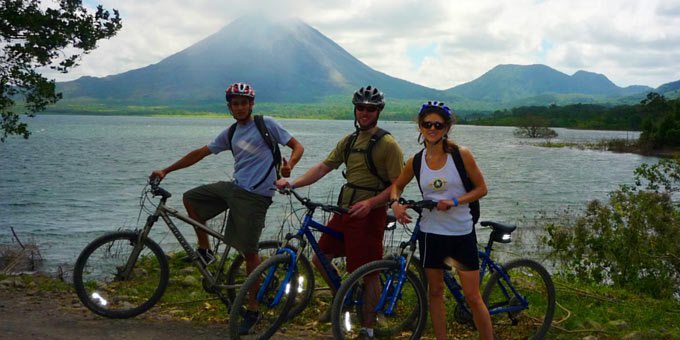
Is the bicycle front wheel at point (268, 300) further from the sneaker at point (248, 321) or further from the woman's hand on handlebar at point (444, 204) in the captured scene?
the woman's hand on handlebar at point (444, 204)

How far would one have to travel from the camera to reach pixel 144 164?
5284 centimetres

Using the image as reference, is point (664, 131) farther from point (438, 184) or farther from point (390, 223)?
point (438, 184)

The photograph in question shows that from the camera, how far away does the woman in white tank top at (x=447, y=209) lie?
490 centimetres

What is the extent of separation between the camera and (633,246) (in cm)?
1245

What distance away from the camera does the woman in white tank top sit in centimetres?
490

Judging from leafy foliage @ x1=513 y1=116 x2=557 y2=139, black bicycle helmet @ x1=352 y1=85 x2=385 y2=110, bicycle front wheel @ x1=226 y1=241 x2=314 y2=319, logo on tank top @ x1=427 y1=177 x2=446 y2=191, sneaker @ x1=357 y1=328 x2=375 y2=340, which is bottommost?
leafy foliage @ x1=513 y1=116 x2=557 y2=139

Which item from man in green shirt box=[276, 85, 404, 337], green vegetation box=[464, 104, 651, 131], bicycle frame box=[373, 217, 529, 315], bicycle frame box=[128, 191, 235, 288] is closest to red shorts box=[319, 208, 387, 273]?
man in green shirt box=[276, 85, 404, 337]

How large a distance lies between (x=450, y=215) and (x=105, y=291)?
5.13m

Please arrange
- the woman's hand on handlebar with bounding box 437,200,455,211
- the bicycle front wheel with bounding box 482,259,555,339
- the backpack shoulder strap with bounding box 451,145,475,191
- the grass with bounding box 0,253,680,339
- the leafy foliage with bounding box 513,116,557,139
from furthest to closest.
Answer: the leafy foliage with bounding box 513,116,557,139 < the grass with bounding box 0,253,680,339 < the bicycle front wheel with bounding box 482,259,555,339 < the backpack shoulder strap with bounding box 451,145,475,191 < the woman's hand on handlebar with bounding box 437,200,455,211

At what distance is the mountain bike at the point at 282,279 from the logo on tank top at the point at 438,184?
1.00 m

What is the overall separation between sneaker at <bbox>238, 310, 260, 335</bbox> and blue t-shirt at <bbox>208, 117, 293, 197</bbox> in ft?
4.28

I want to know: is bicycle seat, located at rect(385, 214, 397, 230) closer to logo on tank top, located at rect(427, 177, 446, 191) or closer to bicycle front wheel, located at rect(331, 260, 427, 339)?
bicycle front wheel, located at rect(331, 260, 427, 339)

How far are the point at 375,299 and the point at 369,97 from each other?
199 centimetres

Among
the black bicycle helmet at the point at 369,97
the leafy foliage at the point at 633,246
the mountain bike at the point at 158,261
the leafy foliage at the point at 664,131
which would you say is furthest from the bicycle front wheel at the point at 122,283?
the leafy foliage at the point at 664,131
